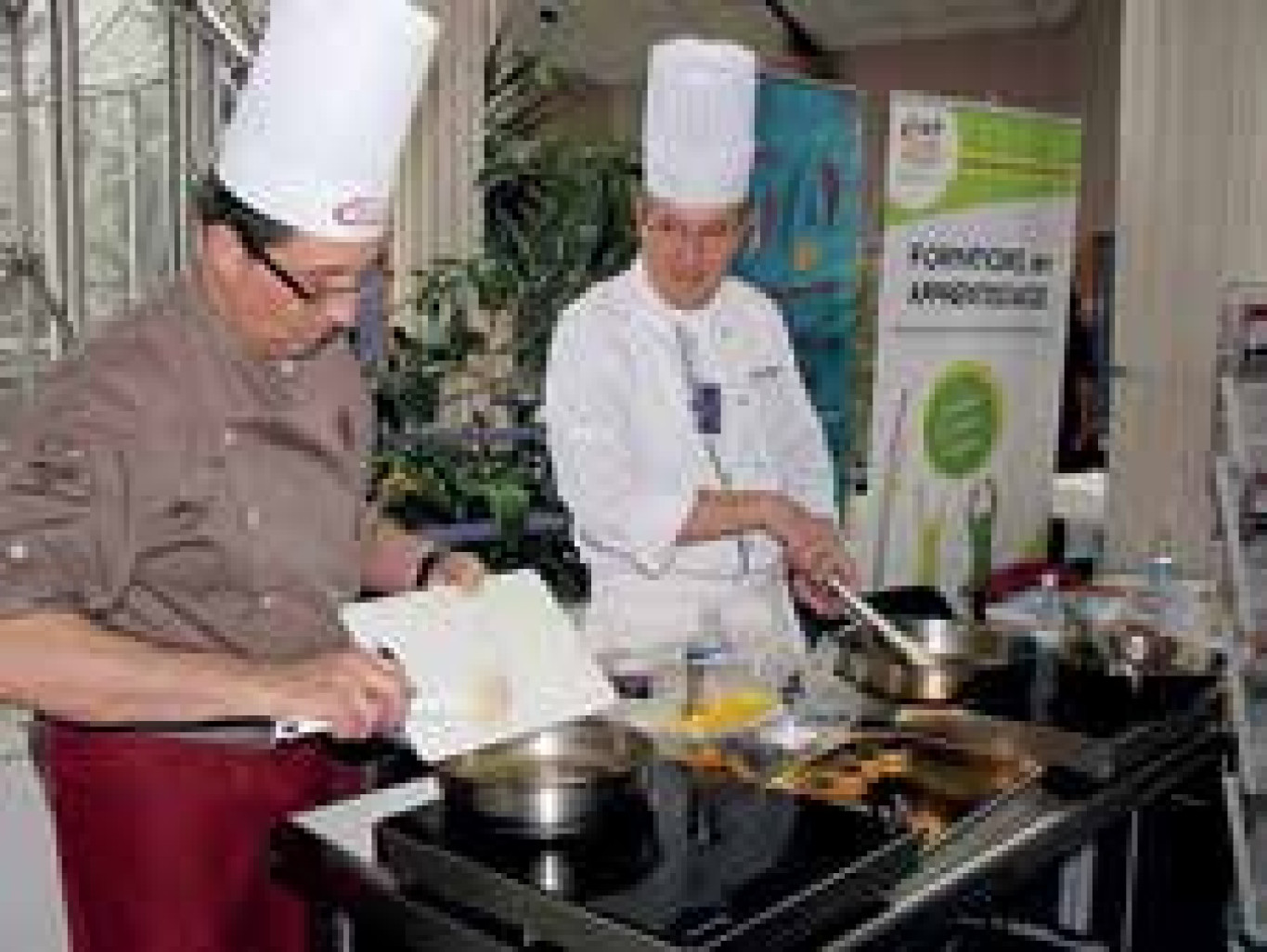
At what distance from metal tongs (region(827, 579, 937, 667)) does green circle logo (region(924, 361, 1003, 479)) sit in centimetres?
114

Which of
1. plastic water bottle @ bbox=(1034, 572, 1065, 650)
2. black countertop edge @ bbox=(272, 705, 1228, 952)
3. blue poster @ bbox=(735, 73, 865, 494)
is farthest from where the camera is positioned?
blue poster @ bbox=(735, 73, 865, 494)

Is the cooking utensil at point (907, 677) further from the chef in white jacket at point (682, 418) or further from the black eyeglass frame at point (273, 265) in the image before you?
the black eyeglass frame at point (273, 265)

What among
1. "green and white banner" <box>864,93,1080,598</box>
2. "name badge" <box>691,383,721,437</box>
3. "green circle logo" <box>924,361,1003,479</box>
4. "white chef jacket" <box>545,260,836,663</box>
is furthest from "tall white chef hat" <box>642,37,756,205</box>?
"green circle logo" <box>924,361,1003,479</box>

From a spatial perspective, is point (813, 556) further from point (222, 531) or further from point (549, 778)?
point (222, 531)

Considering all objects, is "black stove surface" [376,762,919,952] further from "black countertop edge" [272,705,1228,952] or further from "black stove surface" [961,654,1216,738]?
"black stove surface" [961,654,1216,738]

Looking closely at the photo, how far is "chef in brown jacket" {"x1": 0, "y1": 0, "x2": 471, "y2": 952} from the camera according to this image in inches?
41.5

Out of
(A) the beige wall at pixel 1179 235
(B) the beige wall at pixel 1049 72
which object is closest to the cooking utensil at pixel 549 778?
(A) the beige wall at pixel 1179 235

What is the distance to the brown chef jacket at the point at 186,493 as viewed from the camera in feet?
3.51

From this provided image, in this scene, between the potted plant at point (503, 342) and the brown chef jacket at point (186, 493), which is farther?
the potted plant at point (503, 342)

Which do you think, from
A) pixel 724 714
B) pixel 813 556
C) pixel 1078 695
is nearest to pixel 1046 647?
pixel 1078 695

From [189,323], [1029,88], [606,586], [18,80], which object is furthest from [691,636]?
[1029,88]

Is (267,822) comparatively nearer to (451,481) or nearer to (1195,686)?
(1195,686)

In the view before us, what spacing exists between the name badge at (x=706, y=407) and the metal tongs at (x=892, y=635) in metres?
0.43

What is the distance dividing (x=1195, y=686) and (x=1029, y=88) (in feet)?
15.0
